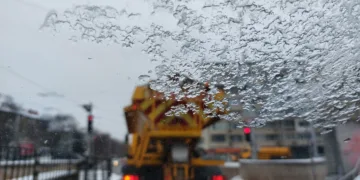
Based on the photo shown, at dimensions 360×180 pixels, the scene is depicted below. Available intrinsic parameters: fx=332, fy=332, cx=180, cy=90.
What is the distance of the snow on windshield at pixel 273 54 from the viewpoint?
2928 millimetres

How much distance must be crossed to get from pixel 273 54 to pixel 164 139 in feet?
5.30

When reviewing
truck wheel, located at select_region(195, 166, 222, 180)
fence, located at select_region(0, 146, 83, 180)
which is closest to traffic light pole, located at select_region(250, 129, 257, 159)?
truck wheel, located at select_region(195, 166, 222, 180)

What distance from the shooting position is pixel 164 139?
3875mm

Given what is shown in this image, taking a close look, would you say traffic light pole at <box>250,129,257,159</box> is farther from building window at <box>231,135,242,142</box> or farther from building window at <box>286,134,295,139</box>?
building window at <box>286,134,295,139</box>

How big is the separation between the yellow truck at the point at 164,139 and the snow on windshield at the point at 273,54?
0.36 meters

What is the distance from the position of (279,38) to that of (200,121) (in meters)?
1.15

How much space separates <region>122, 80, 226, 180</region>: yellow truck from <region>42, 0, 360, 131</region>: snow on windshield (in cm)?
36

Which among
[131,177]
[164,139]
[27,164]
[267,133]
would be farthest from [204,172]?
[27,164]

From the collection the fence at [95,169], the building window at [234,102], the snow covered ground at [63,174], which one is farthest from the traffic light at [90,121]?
the fence at [95,169]

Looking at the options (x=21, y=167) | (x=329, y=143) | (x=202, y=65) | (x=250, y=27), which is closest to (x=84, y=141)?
(x=21, y=167)

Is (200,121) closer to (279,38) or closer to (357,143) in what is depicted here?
(279,38)

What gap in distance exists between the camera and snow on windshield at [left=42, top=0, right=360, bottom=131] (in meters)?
2.93

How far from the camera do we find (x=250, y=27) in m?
3.10

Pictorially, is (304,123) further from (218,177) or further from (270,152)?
(218,177)
